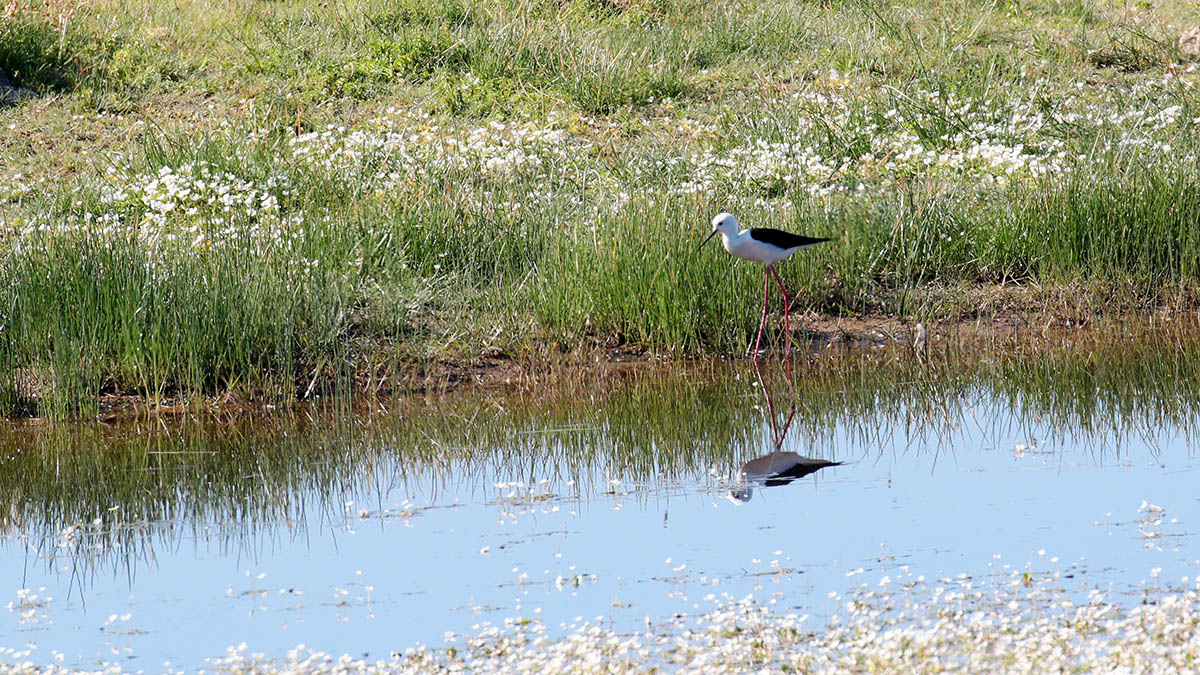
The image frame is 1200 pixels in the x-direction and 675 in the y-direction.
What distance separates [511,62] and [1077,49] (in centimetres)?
502

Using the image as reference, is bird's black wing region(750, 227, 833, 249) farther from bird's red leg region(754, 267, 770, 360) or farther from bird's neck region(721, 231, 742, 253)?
bird's red leg region(754, 267, 770, 360)

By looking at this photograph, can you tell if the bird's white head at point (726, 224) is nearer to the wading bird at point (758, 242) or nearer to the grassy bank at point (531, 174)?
the wading bird at point (758, 242)

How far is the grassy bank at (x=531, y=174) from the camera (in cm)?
827

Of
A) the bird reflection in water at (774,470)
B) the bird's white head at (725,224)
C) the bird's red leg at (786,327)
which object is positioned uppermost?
the bird's white head at (725,224)

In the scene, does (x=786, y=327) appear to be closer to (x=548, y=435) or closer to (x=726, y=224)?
(x=726, y=224)

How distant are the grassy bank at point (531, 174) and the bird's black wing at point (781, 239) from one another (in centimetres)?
43

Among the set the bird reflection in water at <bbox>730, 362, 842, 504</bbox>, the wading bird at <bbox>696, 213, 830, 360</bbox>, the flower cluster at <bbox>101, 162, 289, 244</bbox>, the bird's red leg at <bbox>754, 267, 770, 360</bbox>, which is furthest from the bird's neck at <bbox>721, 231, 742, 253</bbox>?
the flower cluster at <bbox>101, 162, 289, 244</bbox>

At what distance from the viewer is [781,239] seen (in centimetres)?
858

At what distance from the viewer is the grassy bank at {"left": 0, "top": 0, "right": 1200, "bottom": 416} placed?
8273 mm

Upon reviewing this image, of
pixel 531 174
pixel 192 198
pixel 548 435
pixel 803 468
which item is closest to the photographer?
pixel 803 468

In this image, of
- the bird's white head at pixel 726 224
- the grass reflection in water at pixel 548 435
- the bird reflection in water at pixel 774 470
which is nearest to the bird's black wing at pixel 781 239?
the bird's white head at pixel 726 224

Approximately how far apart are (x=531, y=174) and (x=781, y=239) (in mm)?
2794

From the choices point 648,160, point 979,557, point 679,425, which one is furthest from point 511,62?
point 979,557

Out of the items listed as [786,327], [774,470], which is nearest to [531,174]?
[786,327]
